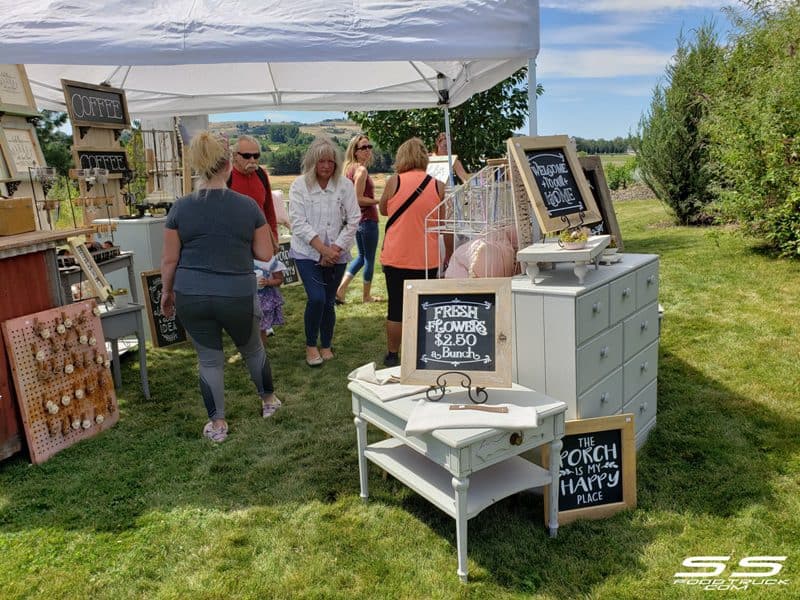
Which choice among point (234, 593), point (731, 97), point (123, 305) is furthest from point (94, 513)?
point (731, 97)

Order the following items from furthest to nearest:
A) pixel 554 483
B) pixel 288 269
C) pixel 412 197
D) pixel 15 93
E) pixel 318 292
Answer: pixel 288 269 < pixel 318 292 < pixel 412 197 < pixel 15 93 < pixel 554 483

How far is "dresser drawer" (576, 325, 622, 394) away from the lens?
2.85 m

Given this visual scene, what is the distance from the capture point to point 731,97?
326 inches

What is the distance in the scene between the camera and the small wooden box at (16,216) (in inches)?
135

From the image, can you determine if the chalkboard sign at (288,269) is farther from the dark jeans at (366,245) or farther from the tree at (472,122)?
the tree at (472,122)

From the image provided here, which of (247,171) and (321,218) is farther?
(321,218)

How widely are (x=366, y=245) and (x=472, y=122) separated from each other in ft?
11.4

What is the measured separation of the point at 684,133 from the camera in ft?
33.9

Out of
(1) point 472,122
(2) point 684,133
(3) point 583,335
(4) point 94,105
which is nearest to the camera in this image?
(3) point 583,335

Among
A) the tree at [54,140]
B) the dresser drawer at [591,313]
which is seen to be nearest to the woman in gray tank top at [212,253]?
the dresser drawer at [591,313]

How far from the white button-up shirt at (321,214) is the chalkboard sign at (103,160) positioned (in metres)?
1.56

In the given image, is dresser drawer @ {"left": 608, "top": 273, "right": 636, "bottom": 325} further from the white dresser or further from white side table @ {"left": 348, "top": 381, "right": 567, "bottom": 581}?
white side table @ {"left": 348, "top": 381, "right": 567, "bottom": 581}

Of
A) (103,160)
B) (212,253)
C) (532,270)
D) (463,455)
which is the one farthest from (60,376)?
(532,270)

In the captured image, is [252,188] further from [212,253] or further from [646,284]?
[646,284]
